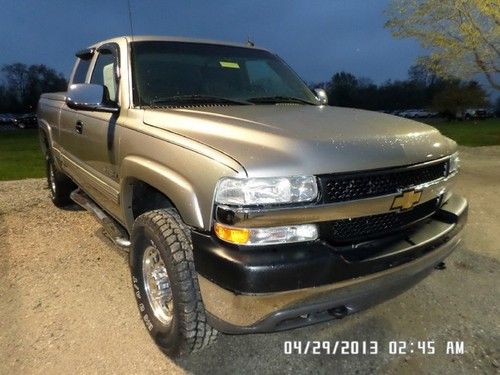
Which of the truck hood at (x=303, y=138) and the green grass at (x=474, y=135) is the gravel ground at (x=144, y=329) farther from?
the green grass at (x=474, y=135)

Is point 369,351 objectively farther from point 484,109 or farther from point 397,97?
point 397,97

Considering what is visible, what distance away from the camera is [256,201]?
2006 mm

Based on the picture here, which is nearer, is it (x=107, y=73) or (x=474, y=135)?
(x=107, y=73)

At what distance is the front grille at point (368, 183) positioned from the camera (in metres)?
2.08

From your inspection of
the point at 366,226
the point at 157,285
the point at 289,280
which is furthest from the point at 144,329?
the point at 366,226

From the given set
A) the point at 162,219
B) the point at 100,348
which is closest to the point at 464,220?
the point at 162,219

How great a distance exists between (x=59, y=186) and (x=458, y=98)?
165ft

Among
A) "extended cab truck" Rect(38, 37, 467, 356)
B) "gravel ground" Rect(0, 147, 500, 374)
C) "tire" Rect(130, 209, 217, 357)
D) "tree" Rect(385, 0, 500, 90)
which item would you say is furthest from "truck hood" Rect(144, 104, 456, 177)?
"tree" Rect(385, 0, 500, 90)

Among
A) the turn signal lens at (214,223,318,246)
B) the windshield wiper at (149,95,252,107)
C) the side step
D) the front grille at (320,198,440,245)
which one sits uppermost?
the windshield wiper at (149,95,252,107)

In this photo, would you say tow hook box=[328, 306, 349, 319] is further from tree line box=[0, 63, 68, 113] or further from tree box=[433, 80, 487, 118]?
tree line box=[0, 63, 68, 113]

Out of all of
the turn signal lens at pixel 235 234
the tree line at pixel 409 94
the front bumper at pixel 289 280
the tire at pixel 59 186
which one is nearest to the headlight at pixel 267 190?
the turn signal lens at pixel 235 234

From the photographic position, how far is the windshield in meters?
3.15

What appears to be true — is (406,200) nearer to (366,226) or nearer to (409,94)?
(366,226)

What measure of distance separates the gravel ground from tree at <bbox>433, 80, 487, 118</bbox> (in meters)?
49.1
